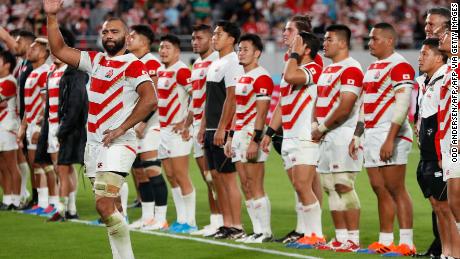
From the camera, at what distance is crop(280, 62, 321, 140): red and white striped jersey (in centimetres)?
1179

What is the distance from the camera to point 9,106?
16.0m

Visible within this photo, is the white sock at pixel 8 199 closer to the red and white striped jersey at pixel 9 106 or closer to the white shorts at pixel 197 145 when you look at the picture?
the red and white striped jersey at pixel 9 106

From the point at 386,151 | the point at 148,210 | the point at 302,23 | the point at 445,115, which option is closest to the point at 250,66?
the point at 302,23

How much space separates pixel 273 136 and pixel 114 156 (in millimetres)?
3294

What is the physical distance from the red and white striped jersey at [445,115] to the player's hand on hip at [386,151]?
4.69 feet

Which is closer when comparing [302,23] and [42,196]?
[302,23]

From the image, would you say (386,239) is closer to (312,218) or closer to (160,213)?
(312,218)

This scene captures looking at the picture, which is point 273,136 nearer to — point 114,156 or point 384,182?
point 384,182

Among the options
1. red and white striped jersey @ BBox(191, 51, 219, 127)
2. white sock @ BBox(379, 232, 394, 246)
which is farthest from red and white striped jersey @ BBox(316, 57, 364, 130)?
red and white striped jersey @ BBox(191, 51, 219, 127)

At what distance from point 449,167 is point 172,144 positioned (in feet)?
16.9

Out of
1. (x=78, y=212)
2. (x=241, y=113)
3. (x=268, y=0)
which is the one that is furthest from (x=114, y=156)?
(x=268, y=0)

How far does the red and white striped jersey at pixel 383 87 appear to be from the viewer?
11000mm

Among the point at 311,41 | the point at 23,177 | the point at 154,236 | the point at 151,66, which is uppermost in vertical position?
the point at 311,41

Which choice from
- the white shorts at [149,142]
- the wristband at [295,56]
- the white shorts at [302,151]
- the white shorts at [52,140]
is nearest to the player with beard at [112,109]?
the wristband at [295,56]
